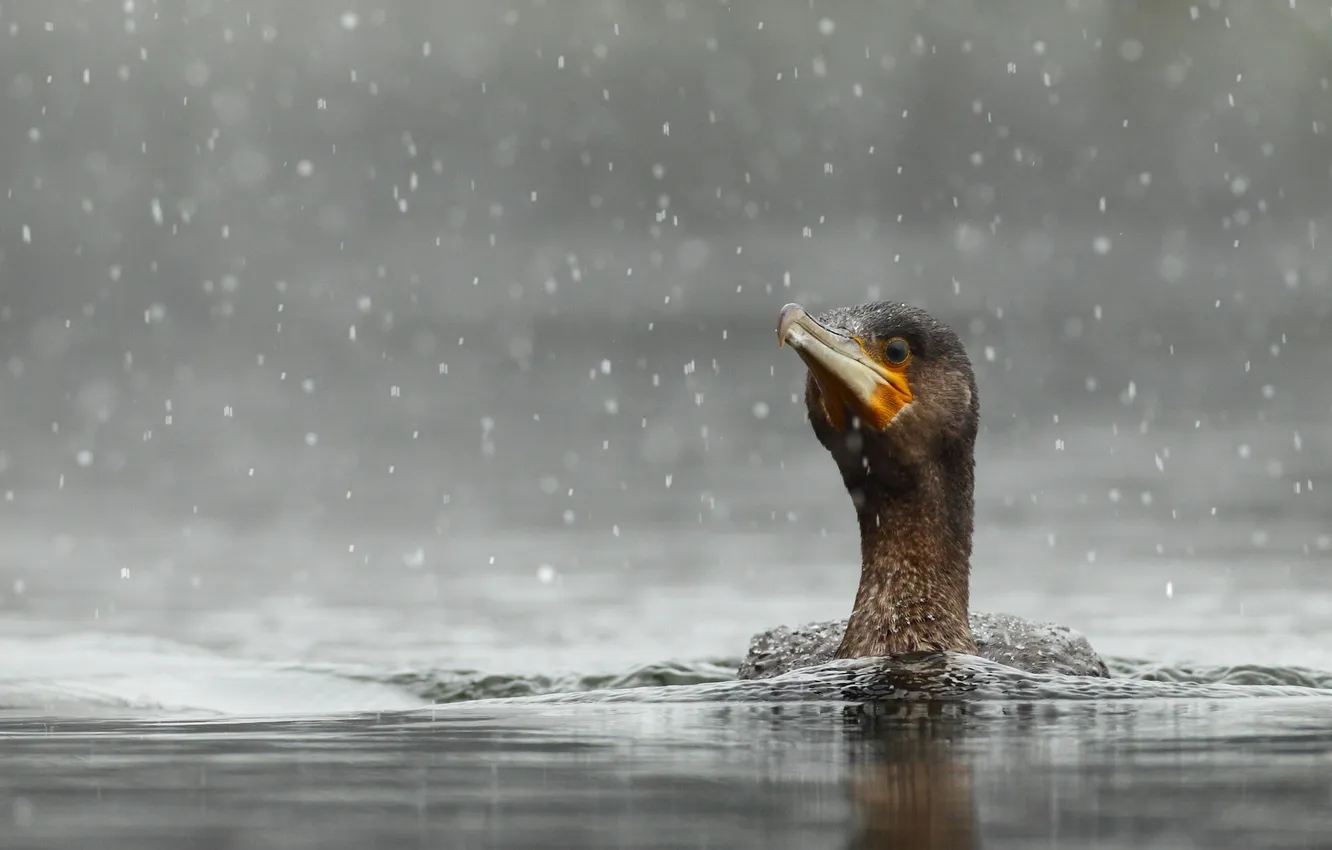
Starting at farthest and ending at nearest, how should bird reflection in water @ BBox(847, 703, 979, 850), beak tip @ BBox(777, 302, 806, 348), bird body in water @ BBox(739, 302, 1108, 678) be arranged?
bird body in water @ BBox(739, 302, 1108, 678) < beak tip @ BBox(777, 302, 806, 348) < bird reflection in water @ BBox(847, 703, 979, 850)

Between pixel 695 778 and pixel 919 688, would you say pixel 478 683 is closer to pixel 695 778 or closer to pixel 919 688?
pixel 919 688

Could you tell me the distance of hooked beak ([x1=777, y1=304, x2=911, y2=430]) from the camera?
775 centimetres

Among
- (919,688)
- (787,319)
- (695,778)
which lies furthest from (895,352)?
(695,778)

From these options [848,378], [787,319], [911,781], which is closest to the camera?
[911,781]

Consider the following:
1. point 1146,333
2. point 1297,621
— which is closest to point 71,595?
point 1297,621

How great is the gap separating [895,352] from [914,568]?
33.5 inches

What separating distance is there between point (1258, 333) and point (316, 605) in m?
14.7

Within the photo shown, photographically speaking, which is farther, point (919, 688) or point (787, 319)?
point (787, 319)

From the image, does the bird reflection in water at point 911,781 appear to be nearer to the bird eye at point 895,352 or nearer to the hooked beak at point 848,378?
Result: the hooked beak at point 848,378

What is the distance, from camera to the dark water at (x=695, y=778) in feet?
13.0

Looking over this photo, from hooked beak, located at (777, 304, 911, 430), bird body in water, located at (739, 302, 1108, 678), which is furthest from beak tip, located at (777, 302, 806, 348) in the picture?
bird body in water, located at (739, 302, 1108, 678)

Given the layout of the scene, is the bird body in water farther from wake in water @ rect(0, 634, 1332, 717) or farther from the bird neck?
wake in water @ rect(0, 634, 1332, 717)

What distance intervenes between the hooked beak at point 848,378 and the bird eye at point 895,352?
0.05 metres

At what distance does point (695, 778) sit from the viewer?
4.71 metres
